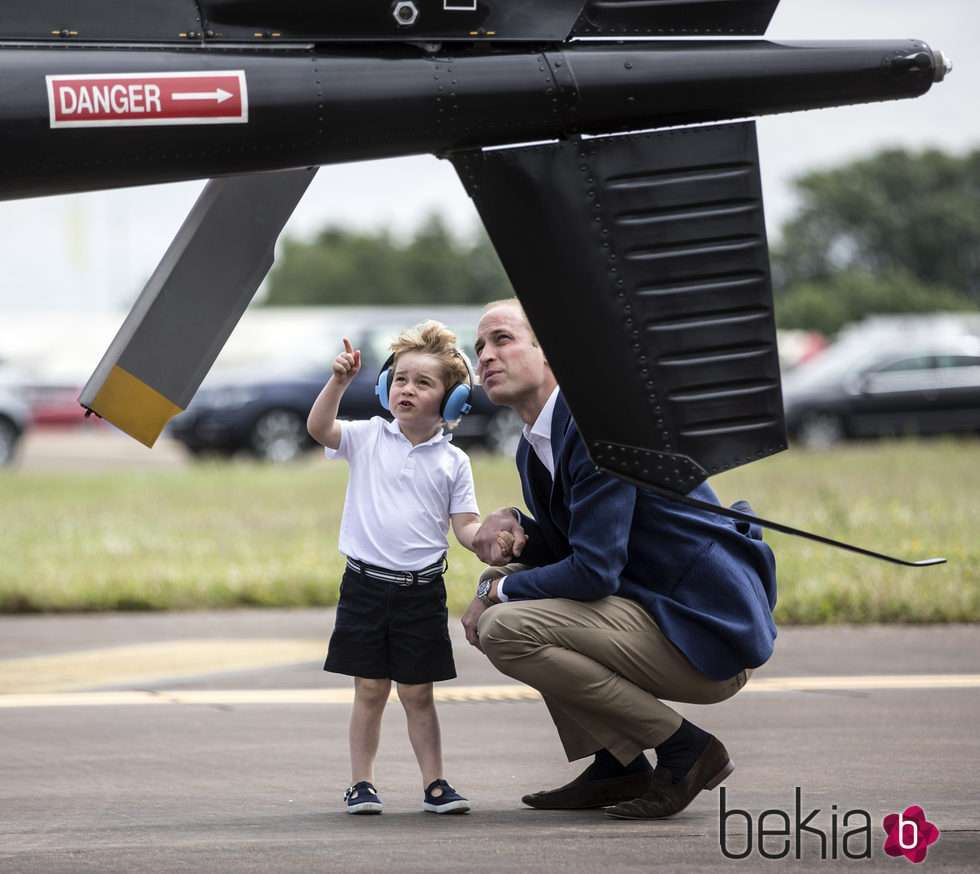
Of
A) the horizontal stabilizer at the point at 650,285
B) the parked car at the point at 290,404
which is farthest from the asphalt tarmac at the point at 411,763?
the parked car at the point at 290,404

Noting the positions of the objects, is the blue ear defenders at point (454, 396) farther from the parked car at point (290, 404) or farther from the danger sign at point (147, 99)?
the parked car at point (290, 404)

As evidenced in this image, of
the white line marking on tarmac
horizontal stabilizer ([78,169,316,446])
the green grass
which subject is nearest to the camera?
horizontal stabilizer ([78,169,316,446])

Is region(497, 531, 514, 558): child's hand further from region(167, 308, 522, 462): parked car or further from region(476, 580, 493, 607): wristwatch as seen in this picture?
region(167, 308, 522, 462): parked car

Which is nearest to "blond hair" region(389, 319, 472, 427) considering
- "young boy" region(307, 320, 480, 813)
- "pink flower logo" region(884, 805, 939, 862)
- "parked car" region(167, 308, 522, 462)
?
"young boy" region(307, 320, 480, 813)

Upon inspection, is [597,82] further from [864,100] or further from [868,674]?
[868,674]

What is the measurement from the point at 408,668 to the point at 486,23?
197 centimetres

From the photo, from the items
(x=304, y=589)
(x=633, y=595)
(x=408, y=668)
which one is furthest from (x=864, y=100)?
(x=304, y=589)

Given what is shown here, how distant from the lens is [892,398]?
69.8 ft

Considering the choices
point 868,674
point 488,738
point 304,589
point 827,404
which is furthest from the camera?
point 827,404

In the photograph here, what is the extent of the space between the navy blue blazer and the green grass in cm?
406

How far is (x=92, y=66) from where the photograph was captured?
405 cm

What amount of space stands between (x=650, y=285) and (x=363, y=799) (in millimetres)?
1814

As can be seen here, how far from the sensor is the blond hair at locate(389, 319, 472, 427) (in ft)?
15.3

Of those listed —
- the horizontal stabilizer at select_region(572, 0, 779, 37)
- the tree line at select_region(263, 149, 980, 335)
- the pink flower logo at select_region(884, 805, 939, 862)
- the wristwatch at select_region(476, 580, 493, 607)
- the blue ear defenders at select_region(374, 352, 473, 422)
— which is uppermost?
the tree line at select_region(263, 149, 980, 335)
